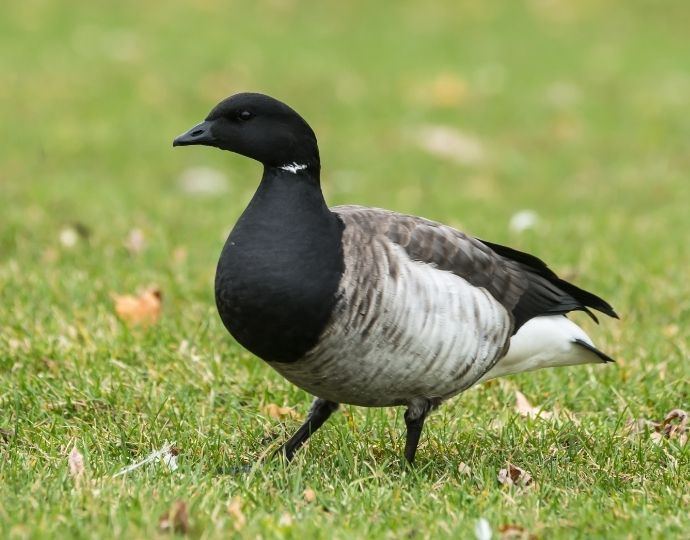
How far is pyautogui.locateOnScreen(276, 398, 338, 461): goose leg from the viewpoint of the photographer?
4648mm

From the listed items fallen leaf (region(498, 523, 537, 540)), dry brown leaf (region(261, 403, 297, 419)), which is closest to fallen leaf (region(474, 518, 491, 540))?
fallen leaf (region(498, 523, 537, 540))

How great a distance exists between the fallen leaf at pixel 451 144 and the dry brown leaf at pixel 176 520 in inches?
350

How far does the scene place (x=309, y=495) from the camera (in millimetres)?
3977

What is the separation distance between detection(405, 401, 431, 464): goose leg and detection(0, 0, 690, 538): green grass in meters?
0.10

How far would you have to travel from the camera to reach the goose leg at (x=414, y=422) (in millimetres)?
4504

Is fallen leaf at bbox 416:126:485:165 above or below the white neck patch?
below

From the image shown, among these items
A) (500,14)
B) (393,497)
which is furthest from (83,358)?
(500,14)

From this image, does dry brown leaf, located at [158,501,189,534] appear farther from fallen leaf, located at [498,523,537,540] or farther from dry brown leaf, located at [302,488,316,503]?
fallen leaf, located at [498,523,537,540]

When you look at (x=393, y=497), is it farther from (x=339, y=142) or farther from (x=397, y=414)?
(x=339, y=142)

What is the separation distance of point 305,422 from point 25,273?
108 inches

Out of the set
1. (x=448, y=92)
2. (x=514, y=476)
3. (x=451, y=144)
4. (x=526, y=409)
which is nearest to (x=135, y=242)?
(x=526, y=409)

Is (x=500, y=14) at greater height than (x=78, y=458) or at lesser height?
greater

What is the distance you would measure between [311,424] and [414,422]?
0.47 metres

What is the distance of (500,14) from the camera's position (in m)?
19.9
